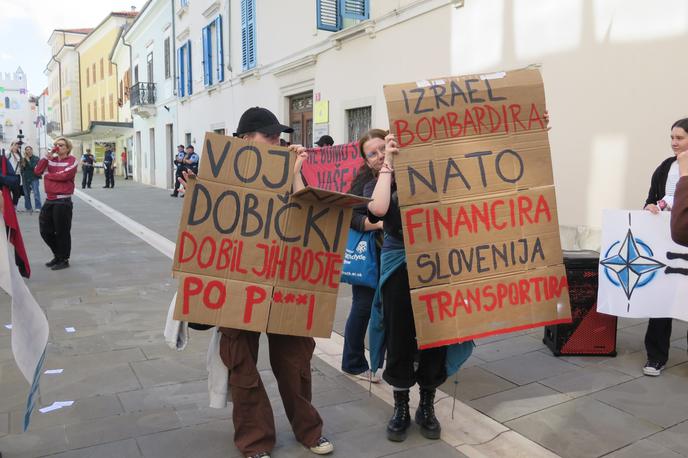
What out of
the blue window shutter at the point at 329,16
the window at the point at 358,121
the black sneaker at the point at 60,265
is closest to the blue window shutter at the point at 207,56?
the blue window shutter at the point at 329,16

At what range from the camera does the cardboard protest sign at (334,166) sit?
17.5ft

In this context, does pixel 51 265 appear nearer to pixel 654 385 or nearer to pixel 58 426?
pixel 58 426

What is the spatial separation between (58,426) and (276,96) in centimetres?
1242

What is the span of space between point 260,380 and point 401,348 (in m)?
0.74

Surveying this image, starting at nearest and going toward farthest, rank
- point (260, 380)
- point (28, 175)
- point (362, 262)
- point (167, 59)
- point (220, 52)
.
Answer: point (260, 380) → point (362, 262) → point (28, 175) → point (220, 52) → point (167, 59)

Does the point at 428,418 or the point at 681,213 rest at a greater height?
the point at 681,213

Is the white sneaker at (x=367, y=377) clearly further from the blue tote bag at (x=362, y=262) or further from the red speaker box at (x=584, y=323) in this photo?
the red speaker box at (x=584, y=323)

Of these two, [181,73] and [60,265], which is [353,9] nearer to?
[60,265]

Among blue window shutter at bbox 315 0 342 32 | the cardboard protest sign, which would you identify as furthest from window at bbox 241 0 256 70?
the cardboard protest sign

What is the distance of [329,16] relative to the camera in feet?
37.4

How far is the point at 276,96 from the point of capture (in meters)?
14.8

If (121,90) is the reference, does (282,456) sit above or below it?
below

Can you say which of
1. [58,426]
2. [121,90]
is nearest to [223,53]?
[58,426]

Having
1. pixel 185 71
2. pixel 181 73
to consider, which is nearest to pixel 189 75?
pixel 185 71
